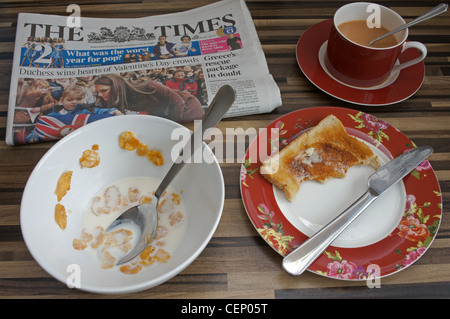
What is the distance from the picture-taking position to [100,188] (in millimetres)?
713

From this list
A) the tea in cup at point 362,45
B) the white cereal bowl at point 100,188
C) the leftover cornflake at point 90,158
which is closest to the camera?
the white cereal bowl at point 100,188

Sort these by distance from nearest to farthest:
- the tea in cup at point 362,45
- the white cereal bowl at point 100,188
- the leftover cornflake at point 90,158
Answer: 1. the white cereal bowl at point 100,188
2. the leftover cornflake at point 90,158
3. the tea in cup at point 362,45

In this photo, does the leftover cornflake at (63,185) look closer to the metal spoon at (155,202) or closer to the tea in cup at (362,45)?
the metal spoon at (155,202)

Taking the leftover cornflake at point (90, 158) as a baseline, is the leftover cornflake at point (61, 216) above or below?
below

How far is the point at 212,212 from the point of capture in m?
0.61

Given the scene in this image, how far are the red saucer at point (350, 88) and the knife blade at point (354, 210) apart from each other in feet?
0.50

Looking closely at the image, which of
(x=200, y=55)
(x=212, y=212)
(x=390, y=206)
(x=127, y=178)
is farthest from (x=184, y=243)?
(x=200, y=55)

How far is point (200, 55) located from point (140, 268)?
516 mm

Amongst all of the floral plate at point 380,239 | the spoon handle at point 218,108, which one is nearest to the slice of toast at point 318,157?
the floral plate at point 380,239

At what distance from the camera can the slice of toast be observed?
2.31 ft

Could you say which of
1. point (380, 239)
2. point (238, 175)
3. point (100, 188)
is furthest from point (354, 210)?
point (100, 188)

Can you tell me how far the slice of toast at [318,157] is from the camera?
703 millimetres

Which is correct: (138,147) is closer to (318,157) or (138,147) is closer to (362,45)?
(318,157)
